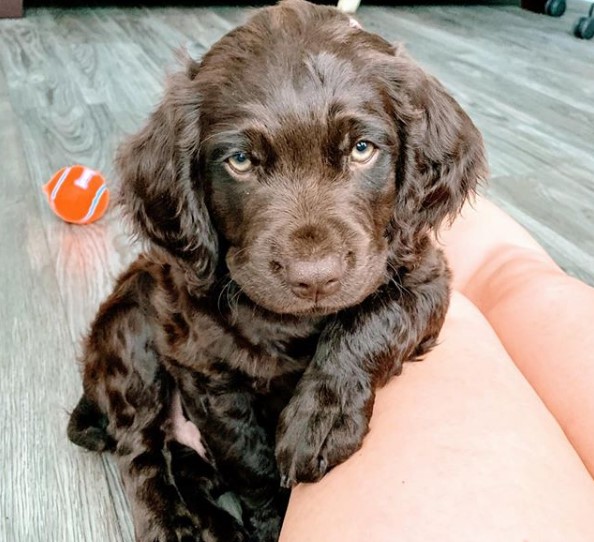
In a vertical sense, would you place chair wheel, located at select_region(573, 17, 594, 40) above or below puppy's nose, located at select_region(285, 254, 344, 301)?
below

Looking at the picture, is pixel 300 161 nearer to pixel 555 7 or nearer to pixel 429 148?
pixel 429 148

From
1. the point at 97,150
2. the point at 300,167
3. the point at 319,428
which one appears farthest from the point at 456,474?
the point at 97,150

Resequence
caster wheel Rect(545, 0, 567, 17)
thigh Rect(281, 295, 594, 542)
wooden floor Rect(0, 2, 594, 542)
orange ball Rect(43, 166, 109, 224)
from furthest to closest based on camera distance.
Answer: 1. caster wheel Rect(545, 0, 567, 17)
2. orange ball Rect(43, 166, 109, 224)
3. wooden floor Rect(0, 2, 594, 542)
4. thigh Rect(281, 295, 594, 542)

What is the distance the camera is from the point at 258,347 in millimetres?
1338

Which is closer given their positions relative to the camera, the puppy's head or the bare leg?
the puppy's head

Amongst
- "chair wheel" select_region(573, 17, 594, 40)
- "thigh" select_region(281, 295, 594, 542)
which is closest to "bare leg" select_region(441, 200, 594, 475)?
"thigh" select_region(281, 295, 594, 542)

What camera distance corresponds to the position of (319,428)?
1.21 m

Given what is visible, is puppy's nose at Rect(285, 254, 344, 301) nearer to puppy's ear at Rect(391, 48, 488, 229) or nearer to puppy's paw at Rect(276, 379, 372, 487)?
puppy's paw at Rect(276, 379, 372, 487)

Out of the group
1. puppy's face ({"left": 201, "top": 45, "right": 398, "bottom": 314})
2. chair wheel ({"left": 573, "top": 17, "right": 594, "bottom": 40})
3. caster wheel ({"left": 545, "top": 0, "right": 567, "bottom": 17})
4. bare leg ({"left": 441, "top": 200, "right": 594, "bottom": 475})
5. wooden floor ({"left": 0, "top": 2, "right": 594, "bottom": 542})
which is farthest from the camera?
caster wheel ({"left": 545, "top": 0, "right": 567, "bottom": 17})

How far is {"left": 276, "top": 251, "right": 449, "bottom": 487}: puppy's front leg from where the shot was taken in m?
1.20

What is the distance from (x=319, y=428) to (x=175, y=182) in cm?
53

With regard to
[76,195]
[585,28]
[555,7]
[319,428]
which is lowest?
[555,7]

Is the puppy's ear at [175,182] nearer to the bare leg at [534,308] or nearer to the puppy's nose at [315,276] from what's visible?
the puppy's nose at [315,276]

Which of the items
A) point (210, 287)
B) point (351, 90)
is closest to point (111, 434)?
point (210, 287)
